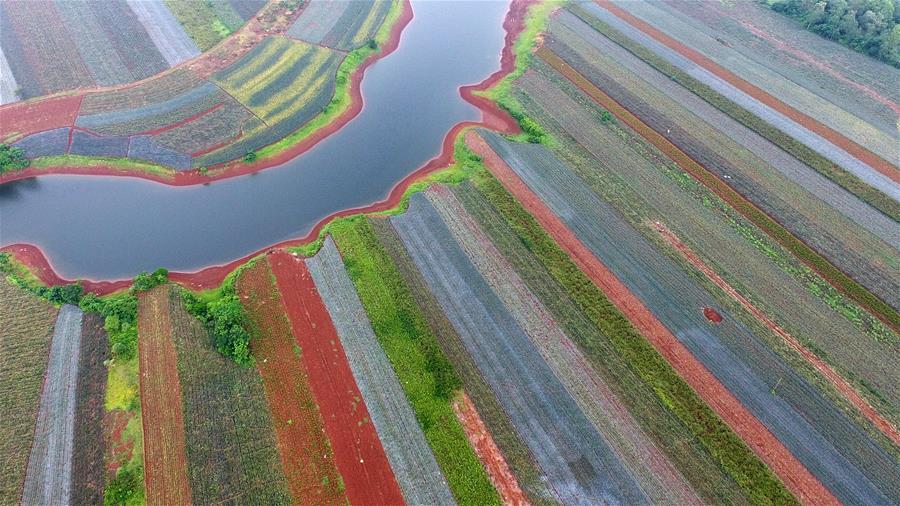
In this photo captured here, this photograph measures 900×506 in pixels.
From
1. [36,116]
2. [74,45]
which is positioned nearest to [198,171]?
[36,116]

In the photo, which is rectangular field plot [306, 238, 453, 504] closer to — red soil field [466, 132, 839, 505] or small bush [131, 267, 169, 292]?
small bush [131, 267, 169, 292]

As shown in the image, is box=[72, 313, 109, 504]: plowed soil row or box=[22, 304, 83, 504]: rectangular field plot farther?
box=[72, 313, 109, 504]: plowed soil row

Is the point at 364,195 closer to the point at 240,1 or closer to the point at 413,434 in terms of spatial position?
the point at 413,434

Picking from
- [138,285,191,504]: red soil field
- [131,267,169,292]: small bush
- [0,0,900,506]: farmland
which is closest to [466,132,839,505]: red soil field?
[0,0,900,506]: farmland

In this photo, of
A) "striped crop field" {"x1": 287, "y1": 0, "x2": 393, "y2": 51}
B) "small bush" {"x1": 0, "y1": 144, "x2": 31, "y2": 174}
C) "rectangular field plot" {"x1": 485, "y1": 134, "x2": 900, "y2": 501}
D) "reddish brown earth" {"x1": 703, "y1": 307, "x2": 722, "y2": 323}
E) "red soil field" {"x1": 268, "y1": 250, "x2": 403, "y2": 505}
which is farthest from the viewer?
"striped crop field" {"x1": 287, "y1": 0, "x2": 393, "y2": 51}

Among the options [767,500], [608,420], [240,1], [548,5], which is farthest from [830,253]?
[240,1]

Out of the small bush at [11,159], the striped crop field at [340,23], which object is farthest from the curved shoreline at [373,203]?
the striped crop field at [340,23]

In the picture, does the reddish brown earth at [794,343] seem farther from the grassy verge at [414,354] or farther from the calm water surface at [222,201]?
the calm water surface at [222,201]
